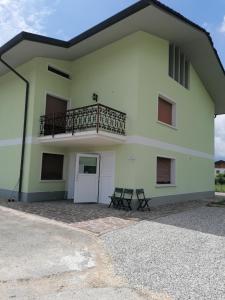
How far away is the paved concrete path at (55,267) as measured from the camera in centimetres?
334

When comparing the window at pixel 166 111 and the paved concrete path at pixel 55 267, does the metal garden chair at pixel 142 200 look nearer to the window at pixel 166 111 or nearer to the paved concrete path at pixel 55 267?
the window at pixel 166 111

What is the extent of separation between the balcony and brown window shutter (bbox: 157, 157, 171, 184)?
8.20 feet

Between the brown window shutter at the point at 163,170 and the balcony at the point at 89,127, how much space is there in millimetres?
2499

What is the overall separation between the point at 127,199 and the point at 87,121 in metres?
3.60

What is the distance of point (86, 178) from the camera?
1127 centimetres

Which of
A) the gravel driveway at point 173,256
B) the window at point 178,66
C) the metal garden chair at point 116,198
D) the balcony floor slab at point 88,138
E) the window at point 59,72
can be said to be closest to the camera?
the gravel driveway at point 173,256

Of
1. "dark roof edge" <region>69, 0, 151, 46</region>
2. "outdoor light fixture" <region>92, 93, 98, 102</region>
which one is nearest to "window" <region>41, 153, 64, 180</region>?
"outdoor light fixture" <region>92, 93, 98, 102</region>

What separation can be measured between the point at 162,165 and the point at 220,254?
7500 mm

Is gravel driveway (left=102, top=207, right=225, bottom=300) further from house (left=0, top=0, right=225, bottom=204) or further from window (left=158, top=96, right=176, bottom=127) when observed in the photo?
window (left=158, top=96, right=176, bottom=127)

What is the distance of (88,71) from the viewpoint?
12711 mm

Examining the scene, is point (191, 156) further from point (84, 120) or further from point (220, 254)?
point (220, 254)

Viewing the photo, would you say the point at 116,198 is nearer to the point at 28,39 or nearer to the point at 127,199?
the point at 127,199

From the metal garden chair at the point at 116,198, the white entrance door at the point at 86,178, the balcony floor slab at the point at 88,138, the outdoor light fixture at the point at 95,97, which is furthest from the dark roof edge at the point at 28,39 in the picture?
the metal garden chair at the point at 116,198

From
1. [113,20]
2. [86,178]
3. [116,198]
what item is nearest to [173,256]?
[116,198]
